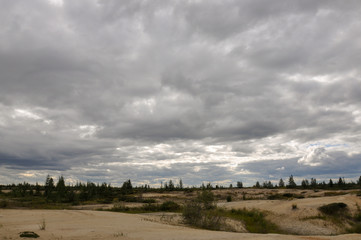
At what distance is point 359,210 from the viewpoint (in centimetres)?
2895

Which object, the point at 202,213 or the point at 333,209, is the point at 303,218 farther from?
the point at 202,213

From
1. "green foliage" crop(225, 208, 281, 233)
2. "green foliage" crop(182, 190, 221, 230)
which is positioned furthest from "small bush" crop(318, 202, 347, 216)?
"green foliage" crop(182, 190, 221, 230)

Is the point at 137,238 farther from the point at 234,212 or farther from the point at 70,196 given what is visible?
the point at 70,196

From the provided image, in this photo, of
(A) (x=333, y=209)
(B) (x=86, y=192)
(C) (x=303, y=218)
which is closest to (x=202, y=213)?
(C) (x=303, y=218)

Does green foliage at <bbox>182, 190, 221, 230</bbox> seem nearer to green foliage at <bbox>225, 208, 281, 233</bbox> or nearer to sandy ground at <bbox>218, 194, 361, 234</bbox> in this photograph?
A: green foliage at <bbox>225, 208, 281, 233</bbox>

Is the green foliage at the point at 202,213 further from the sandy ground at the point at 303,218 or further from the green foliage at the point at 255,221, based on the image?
the sandy ground at the point at 303,218

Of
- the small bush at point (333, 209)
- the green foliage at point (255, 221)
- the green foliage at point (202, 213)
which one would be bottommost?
the green foliage at point (255, 221)

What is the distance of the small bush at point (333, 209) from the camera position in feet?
93.2

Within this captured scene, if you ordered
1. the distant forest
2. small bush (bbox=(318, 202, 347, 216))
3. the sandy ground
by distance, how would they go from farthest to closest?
the distant forest → small bush (bbox=(318, 202, 347, 216)) → the sandy ground

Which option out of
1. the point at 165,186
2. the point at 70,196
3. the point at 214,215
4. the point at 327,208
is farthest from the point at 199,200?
the point at 165,186

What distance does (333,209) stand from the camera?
2858 cm

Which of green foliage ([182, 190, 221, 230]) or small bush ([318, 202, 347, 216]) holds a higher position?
green foliage ([182, 190, 221, 230])

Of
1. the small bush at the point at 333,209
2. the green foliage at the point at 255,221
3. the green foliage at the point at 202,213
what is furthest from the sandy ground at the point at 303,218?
the green foliage at the point at 202,213

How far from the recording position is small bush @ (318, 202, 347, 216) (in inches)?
1118
